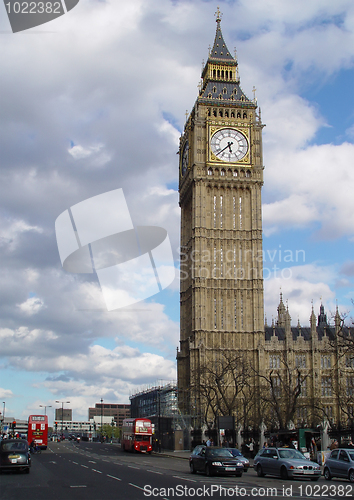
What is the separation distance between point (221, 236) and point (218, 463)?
221ft

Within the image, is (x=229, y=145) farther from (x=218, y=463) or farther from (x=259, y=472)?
(x=218, y=463)

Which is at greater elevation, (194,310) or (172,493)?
(194,310)

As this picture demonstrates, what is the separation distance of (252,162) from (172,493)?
8046cm

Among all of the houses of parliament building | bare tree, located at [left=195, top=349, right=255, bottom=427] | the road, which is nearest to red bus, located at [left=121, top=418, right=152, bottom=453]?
bare tree, located at [left=195, top=349, right=255, bottom=427]

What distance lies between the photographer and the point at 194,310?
294 feet

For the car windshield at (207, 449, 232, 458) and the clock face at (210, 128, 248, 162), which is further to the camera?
the clock face at (210, 128, 248, 162)

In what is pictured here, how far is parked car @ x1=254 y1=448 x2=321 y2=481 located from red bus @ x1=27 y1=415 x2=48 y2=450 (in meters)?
44.8

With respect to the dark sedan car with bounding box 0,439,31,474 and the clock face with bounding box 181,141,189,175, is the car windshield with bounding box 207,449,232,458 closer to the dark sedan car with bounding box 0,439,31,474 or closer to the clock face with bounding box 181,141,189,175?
the dark sedan car with bounding box 0,439,31,474

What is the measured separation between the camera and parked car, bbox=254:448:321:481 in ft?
85.0

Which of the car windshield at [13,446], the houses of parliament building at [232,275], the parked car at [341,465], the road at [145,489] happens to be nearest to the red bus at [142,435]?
the houses of parliament building at [232,275]

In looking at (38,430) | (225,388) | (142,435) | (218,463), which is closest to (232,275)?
(225,388)

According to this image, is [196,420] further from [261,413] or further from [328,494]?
[328,494]

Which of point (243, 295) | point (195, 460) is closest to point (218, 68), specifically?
point (243, 295)

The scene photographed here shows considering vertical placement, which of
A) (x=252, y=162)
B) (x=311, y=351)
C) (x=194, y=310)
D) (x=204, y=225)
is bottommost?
(x=311, y=351)
